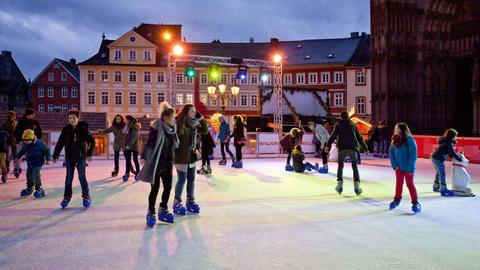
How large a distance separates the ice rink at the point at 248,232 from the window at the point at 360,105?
4988 cm

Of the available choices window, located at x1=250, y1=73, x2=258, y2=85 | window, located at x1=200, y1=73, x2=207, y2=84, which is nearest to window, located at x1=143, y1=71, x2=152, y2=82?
window, located at x1=200, y1=73, x2=207, y2=84

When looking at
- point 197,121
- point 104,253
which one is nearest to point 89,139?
point 197,121

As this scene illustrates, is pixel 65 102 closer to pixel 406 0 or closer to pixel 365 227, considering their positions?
pixel 406 0

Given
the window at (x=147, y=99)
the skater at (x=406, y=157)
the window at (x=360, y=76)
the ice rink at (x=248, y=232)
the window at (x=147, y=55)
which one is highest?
the window at (x=147, y=55)

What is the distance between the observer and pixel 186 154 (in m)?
8.07

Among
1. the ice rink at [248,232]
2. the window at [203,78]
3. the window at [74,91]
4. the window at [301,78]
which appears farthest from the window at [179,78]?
the ice rink at [248,232]

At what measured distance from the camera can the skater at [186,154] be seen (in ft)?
26.3

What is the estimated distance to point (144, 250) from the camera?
5.79 metres

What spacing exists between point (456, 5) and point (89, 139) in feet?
80.7

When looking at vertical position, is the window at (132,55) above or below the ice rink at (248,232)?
above

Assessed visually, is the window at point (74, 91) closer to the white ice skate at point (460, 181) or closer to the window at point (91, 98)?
the window at point (91, 98)

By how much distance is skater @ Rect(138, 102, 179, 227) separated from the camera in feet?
23.5

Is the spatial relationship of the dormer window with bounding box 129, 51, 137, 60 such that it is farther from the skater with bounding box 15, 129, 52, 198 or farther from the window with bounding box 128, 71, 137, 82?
the skater with bounding box 15, 129, 52, 198

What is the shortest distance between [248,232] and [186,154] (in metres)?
1.86
